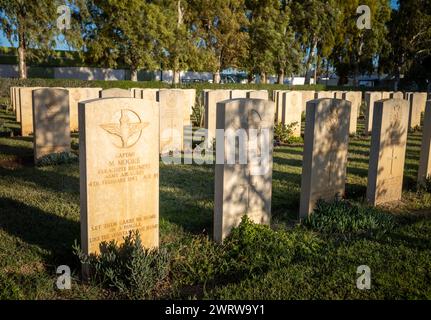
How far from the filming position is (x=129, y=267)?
4043 millimetres

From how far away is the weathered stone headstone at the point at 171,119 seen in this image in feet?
36.6

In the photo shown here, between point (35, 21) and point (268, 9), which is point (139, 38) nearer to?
point (35, 21)

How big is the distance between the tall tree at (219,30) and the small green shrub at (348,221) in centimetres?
2912

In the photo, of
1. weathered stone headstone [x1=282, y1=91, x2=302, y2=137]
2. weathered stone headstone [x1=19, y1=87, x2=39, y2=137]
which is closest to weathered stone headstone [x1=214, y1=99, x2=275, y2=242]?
weathered stone headstone [x1=282, y1=91, x2=302, y2=137]

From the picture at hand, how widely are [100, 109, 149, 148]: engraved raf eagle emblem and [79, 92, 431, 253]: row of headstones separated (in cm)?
1

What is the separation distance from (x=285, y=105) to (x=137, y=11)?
20.3m

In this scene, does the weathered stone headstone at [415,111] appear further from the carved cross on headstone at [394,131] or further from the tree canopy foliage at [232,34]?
the tree canopy foliage at [232,34]

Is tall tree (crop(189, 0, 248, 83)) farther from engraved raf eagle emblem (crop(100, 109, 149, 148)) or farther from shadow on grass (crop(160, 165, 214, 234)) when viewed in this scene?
engraved raf eagle emblem (crop(100, 109, 149, 148))

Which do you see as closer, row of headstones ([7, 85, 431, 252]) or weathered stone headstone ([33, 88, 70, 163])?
row of headstones ([7, 85, 431, 252])

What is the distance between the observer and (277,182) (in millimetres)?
8281

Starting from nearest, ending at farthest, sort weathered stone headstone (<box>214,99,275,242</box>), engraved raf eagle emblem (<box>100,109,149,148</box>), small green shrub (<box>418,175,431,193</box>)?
engraved raf eagle emblem (<box>100,109,149,148</box>)
weathered stone headstone (<box>214,99,275,242</box>)
small green shrub (<box>418,175,431,193</box>)

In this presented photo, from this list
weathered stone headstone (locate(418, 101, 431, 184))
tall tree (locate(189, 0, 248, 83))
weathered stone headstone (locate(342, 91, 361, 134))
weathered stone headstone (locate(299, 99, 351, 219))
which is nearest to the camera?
weathered stone headstone (locate(299, 99, 351, 219))

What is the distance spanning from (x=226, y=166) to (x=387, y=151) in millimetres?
3349

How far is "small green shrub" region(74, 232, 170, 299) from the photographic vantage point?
13.4 feet
